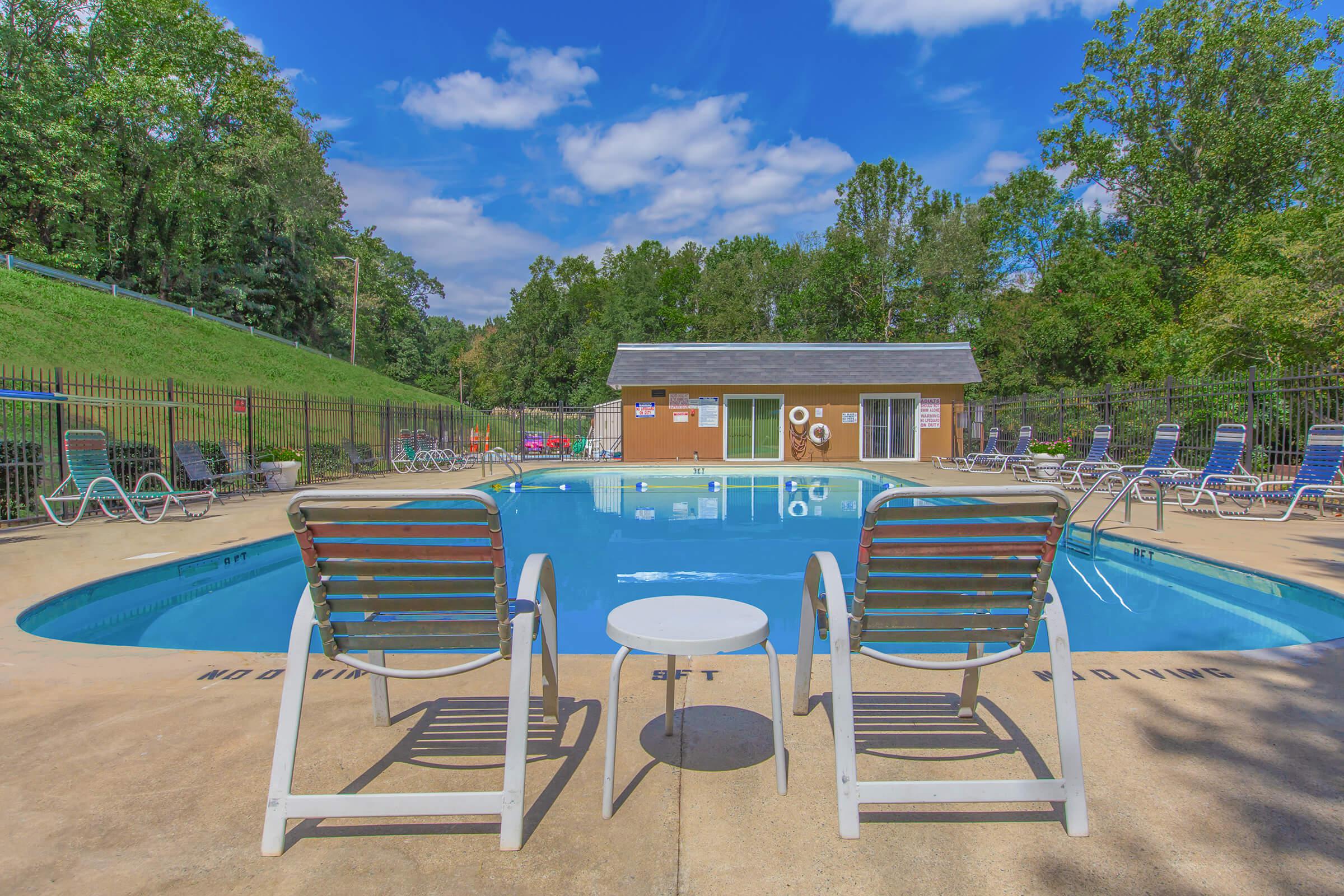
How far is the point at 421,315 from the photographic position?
213 ft

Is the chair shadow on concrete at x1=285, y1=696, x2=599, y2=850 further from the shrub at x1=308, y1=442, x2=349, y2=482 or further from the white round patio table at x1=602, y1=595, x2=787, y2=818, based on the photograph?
the shrub at x1=308, y1=442, x2=349, y2=482

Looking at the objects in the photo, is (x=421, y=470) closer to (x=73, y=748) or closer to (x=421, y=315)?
(x=73, y=748)

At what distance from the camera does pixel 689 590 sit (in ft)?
19.6

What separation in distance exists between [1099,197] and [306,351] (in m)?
36.3

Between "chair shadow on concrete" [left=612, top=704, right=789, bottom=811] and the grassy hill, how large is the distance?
55.2ft

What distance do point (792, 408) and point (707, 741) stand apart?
63.2ft

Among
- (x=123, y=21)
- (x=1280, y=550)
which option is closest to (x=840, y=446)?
(x=1280, y=550)

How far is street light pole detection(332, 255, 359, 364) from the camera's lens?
1299 inches

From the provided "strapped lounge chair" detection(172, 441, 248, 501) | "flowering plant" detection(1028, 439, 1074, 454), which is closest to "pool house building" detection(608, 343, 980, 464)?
"flowering plant" detection(1028, 439, 1074, 454)

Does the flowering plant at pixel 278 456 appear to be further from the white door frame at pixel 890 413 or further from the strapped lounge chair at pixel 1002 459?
the white door frame at pixel 890 413

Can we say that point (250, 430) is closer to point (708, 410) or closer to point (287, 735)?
point (287, 735)

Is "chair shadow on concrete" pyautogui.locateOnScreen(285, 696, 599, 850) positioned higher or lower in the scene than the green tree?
lower

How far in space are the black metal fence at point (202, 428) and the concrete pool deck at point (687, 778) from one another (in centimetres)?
661

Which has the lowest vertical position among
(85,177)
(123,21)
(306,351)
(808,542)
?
(808,542)
